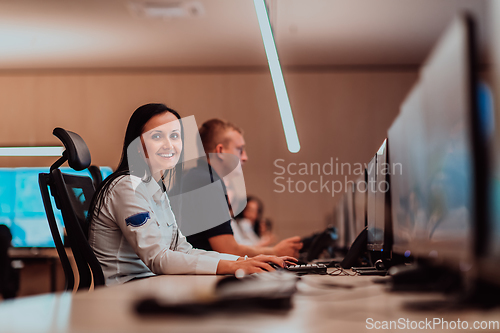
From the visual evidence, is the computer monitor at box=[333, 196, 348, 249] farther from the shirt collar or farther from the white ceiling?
the white ceiling

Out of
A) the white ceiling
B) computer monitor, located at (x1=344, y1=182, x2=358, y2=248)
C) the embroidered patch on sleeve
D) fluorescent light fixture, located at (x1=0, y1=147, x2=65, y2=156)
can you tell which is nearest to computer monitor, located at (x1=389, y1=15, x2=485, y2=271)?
the embroidered patch on sleeve

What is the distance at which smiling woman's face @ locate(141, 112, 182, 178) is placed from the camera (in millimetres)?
1641

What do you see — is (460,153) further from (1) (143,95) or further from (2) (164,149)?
(1) (143,95)

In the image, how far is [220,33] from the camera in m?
4.24

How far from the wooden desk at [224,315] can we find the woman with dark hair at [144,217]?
0.49m

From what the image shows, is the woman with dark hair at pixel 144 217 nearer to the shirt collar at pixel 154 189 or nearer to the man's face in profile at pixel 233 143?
the shirt collar at pixel 154 189

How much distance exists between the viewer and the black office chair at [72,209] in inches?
54.7

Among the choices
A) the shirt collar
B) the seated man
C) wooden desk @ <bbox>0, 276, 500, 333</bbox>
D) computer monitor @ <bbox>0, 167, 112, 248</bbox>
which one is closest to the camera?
wooden desk @ <bbox>0, 276, 500, 333</bbox>

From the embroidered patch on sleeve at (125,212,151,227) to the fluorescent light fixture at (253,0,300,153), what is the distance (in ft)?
2.97

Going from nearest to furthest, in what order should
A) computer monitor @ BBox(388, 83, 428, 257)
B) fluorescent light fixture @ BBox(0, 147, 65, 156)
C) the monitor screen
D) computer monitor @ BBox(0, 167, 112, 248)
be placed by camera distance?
computer monitor @ BBox(388, 83, 428, 257)
the monitor screen
computer monitor @ BBox(0, 167, 112, 248)
fluorescent light fixture @ BBox(0, 147, 65, 156)

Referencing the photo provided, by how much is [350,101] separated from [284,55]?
1.09m

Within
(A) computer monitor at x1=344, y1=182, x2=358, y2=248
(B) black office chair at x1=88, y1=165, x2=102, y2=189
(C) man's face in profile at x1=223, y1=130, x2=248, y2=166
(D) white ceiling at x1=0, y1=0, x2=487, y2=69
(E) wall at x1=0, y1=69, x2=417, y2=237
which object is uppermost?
(D) white ceiling at x1=0, y1=0, x2=487, y2=69

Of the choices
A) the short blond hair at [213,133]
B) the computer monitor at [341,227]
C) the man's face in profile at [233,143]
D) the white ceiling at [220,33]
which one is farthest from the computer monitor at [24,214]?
the computer monitor at [341,227]

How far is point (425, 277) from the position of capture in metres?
0.86
